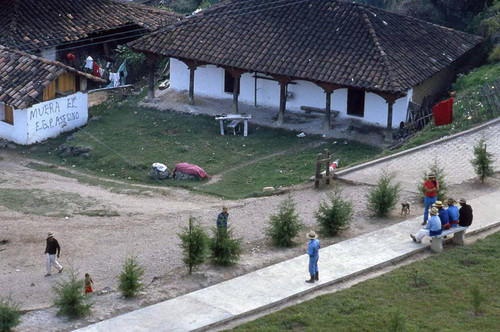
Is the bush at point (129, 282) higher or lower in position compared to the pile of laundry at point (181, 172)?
lower

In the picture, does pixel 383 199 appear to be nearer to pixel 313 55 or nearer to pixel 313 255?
pixel 313 255

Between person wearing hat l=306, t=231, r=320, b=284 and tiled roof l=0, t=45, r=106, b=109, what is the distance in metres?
15.1

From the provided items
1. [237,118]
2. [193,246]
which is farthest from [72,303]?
[237,118]

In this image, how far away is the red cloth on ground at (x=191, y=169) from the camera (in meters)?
27.5

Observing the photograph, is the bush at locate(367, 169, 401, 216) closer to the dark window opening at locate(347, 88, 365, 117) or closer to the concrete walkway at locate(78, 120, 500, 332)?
the concrete walkway at locate(78, 120, 500, 332)

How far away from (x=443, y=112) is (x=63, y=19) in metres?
16.5

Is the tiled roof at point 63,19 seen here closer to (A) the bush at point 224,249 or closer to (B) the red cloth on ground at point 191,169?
(B) the red cloth on ground at point 191,169

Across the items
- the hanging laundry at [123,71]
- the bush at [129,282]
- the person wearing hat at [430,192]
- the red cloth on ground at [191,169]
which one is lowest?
the bush at [129,282]

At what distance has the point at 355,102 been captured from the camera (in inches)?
1231

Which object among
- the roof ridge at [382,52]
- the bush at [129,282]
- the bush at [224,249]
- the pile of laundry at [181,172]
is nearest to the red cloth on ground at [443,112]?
the roof ridge at [382,52]

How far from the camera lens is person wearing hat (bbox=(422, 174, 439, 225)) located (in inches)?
822

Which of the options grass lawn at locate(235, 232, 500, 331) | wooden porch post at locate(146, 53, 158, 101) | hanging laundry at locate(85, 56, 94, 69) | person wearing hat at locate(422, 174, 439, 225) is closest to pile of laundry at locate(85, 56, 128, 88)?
hanging laundry at locate(85, 56, 94, 69)

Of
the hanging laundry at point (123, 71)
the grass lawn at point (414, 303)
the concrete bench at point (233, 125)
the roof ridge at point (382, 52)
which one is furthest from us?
the hanging laundry at point (123, 71)

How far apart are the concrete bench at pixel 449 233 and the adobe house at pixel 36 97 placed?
1566 centimetres
